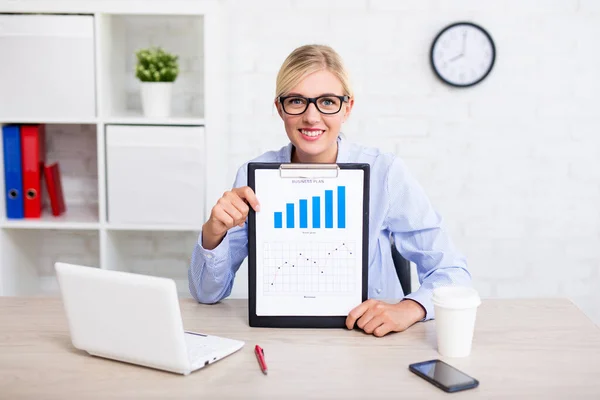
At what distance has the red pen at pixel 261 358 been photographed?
56.9 inches

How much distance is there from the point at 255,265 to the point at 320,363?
0.29 metres

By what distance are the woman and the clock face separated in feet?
3.93

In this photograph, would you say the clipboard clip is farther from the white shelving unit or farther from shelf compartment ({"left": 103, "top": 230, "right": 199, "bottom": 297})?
shelf compartment ({"left": 103, "top": 230, "right": 199, "bottom": 297})

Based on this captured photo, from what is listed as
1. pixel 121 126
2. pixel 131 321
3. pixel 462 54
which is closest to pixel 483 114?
pixel 462 54

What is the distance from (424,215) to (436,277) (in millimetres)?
180

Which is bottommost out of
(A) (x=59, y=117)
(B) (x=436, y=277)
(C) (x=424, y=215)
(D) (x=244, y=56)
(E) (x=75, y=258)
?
(E) (x=75, y=258)

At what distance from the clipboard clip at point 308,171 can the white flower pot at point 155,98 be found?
1409mm

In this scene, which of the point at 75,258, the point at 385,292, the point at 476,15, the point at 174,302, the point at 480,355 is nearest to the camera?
the point at 174,302

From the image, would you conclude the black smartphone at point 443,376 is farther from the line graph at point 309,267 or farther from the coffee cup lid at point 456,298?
the line graph at point 309,267

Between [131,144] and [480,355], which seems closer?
[480,355]

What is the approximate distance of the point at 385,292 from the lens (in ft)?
7.04

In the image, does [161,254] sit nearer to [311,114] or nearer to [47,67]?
[47,67]

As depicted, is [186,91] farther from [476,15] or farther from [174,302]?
[174,302]

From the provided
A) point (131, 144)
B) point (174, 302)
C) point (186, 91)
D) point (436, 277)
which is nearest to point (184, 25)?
point (186, 91)
